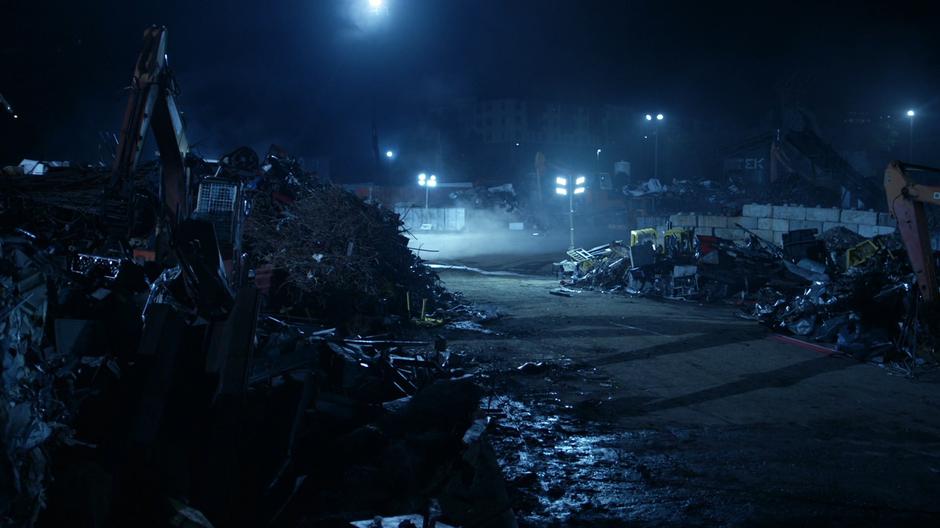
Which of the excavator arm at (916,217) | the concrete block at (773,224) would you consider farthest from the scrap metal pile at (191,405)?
the concrete block at (773,224)

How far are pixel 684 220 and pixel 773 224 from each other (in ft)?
9.92

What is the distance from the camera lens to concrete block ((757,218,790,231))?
17250mm

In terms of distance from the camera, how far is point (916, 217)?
874cm

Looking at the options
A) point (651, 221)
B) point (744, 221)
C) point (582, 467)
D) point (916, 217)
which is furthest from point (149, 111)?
point (651, 221)

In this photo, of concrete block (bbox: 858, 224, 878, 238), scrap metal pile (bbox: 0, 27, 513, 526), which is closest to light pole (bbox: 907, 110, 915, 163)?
concrete block (bbox: 858, 224, 878, 238)

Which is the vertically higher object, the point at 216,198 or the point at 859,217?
the point at 216,198

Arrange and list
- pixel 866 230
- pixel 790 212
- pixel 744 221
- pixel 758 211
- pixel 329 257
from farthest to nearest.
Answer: pixel 744 221 → pixel 758 211 → pixel 790 212 → pixel 866 230 → pixel 329 257

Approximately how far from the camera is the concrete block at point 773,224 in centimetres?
1725

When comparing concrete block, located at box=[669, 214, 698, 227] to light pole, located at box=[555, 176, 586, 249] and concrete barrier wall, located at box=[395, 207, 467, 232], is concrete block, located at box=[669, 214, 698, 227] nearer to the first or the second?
light pole, located at box=[555, 176, 586, 249]

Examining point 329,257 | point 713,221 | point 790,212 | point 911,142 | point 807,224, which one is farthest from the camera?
point 911,142

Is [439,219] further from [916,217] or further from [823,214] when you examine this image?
[916,217]

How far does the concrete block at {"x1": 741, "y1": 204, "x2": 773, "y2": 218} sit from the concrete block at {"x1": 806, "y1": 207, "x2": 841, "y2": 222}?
132 centimetres

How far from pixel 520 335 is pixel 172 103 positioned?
6.44 meters

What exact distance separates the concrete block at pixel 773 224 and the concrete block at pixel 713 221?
107 cm
